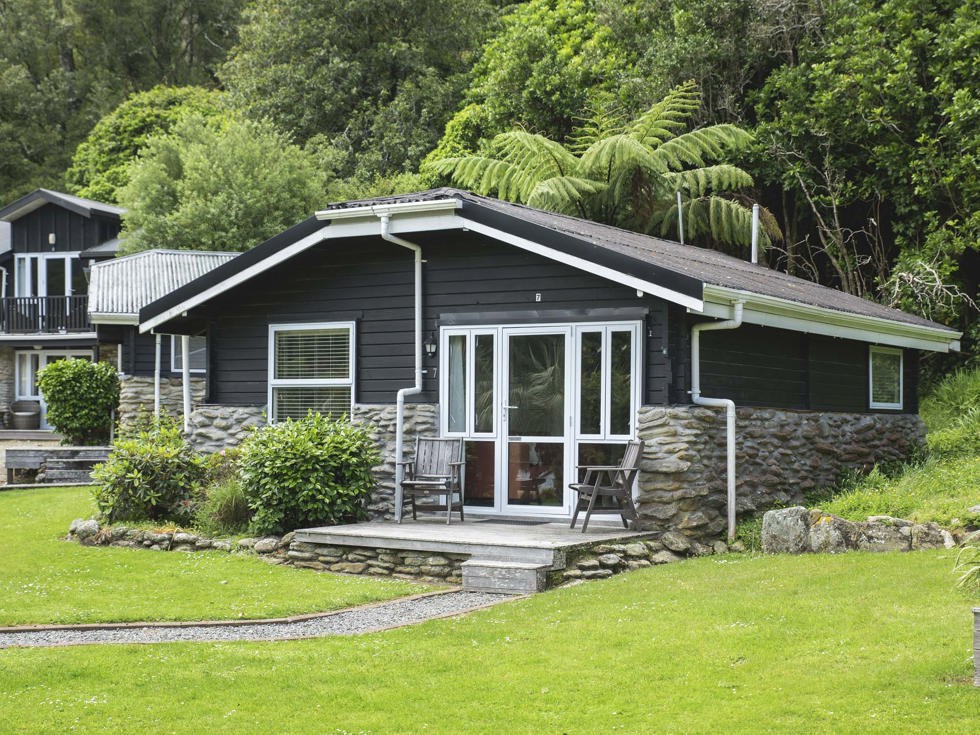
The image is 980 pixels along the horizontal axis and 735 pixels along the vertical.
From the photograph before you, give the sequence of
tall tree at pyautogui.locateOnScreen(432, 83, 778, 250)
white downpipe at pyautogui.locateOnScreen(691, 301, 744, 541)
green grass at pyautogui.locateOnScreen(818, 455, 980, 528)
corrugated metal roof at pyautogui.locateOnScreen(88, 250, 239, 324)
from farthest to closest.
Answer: corrugated metal roof at pyautogui.locateOnScreen(88, 250, 239, 324) → tall tree at pyautogui.locateOnScreen(432, 83, 778, 250) → white downpipe at pyautogui.locateOnScreen(691, 301, 744, 541) → green grass at pyautogui.locateOnScreen(818, 455, 980, 528)

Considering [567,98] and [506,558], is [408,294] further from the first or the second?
[567,98]

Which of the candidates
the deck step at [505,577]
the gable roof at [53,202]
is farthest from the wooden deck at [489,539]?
the gable roof at [53,202]

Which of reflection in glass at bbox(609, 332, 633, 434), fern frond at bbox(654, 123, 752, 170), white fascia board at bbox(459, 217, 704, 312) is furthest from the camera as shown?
fern frond at bbox(654, 123, 752, 170)

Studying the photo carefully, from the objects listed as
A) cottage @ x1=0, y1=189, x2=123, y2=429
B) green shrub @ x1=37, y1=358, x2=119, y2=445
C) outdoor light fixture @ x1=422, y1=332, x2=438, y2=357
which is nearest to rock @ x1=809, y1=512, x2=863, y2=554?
outdoor light fixture @ x1=422, y1=332, x2=438, y2=357

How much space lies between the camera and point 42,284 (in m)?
35.1

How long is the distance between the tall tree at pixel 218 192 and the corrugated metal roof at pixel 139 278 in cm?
304

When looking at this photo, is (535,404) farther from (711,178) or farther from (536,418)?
(711,178)

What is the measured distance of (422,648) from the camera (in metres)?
8.11

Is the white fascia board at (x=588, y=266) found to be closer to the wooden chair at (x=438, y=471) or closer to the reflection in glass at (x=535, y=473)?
the reflection in glass at (x=535, y=473)

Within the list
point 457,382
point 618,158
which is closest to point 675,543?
point 457,382

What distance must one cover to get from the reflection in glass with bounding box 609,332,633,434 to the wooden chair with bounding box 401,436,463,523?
173cm

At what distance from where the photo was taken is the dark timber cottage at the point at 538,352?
40.0ft

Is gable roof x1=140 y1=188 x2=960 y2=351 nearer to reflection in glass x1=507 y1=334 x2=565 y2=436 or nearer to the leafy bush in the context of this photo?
reflection in glass x1=507 y1=334 x2=565 y2=436

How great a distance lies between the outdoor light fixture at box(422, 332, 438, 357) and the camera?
1372 centimetres
